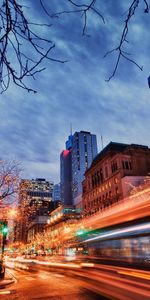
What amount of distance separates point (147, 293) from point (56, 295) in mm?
4106

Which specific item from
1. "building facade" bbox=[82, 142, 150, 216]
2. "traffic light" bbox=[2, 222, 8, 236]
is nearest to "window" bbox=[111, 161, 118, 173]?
"building facade" bbox=[82, 142, 150, 216]

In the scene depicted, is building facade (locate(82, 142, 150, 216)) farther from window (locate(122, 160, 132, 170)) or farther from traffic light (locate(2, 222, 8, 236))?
traffic light (locate(2, 222, 8, 236))

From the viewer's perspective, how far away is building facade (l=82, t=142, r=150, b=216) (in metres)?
67.6

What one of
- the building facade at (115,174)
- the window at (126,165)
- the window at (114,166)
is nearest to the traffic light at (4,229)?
the building facade at (115,174)

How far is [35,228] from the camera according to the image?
17275 cm

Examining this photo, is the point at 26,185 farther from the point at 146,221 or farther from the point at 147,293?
the point at 147,293

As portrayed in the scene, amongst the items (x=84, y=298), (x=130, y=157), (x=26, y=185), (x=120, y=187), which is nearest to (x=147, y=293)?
(x=84, y=298)

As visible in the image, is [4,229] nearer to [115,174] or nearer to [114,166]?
[115,174]

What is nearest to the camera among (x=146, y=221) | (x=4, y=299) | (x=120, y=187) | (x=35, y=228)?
(x=4, y=299)

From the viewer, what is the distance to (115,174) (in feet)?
236

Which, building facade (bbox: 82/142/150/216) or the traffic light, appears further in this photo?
building facade (bbox: 82/142/150/216)

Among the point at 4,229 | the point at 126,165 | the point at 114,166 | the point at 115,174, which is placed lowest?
the point at 4,229

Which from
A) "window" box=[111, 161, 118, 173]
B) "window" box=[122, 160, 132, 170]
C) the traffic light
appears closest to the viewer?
the traffic light

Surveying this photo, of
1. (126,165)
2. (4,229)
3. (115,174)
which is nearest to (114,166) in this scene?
(115,174)
